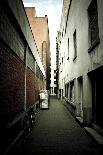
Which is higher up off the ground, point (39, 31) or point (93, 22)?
point (39, 31)

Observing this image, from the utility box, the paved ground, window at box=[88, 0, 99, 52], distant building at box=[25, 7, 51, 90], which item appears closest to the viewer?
the paved ground

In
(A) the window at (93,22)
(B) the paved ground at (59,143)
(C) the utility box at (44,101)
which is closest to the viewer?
(B) the paved ground at (59,143)

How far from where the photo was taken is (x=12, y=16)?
17.6 feet

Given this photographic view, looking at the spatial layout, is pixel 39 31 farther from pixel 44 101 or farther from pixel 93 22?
pixel 93 22

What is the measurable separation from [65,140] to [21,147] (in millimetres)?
1537

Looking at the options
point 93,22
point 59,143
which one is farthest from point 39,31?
point 59,143

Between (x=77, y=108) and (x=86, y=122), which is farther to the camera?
(x=77, y=108)

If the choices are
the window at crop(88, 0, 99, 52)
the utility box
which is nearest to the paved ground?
the window at crop(88, 0, 99, 52)

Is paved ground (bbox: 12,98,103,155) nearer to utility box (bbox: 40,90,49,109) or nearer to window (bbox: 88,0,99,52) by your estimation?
window (bbox: 88,0,99,52)

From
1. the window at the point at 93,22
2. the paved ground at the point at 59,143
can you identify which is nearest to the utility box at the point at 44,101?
the paved ground at the point at 59,143

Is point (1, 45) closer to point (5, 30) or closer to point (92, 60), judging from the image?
point (5, 30)

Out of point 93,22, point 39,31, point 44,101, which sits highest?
point 39,31

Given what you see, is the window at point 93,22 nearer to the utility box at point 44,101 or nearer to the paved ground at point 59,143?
the paved ground at point 59,143

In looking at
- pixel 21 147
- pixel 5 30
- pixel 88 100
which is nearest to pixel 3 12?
pixel 5 30
